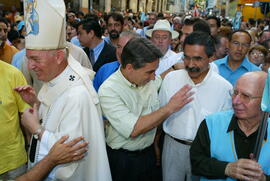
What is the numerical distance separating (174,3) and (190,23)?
59503 mm

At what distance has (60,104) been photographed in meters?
2.08

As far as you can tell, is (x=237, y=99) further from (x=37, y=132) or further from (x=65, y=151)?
(x=37, y=132)

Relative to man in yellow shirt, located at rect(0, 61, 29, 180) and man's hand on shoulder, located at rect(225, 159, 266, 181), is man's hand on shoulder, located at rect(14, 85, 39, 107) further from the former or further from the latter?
man's hand on shoulder, located at rect(225, 159, 266, 181)

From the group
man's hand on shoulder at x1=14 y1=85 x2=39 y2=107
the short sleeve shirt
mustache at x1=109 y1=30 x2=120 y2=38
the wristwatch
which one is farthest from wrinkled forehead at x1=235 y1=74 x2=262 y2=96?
mustache at x1=109 y1=30 x2=120 y2=38

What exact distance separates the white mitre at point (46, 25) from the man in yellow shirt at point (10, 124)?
53 cm

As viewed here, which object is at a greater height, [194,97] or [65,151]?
[194,97]

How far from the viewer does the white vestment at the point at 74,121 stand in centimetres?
202

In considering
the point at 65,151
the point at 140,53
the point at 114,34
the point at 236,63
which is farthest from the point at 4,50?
the point at 236,63

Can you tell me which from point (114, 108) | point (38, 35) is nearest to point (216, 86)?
point (114, 108)

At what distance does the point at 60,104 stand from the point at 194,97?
1.32 m

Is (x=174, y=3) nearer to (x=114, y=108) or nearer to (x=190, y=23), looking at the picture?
(x=190, y=23)

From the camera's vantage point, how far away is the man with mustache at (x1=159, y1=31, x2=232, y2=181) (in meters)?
2.76

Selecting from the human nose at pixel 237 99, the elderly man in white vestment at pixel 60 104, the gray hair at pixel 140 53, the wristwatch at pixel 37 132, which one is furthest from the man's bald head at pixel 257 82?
the wristwatch at pixel 37 132

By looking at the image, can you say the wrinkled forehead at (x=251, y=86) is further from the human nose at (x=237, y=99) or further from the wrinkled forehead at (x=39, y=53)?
the wrinkled forehead at (x=39, y=53)
